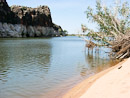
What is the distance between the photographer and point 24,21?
4700 inches

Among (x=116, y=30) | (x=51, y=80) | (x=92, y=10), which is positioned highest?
(x=92, y=10)

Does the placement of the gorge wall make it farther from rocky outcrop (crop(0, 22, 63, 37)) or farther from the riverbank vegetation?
the riverbank vegetation

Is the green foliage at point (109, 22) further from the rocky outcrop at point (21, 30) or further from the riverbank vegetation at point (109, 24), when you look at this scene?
the rocky outcrop at point (21, 30)

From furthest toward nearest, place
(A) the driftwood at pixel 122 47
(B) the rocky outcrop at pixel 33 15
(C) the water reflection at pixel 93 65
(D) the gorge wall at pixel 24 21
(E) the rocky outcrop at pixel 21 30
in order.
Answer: (B) the rocky outcrop at pixel 33 15 < (D) the gorge wall at pixel 24 21 < (E) the rocky outcrop at pixel 21 30 < (A) the driftwood at pixel 122 47 < (C) the water reflection at pixel 93 65

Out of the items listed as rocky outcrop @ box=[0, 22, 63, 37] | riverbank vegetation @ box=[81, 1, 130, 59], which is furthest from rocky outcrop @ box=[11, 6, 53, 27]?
riverbank vegetation @ box=[81, 1, 130, 59]

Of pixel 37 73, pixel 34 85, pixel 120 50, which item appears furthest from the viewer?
pixel 120 50

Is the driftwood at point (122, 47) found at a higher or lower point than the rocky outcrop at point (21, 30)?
lower

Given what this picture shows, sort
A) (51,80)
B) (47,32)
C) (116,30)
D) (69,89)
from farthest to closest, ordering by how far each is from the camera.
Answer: (47,32), (116,30), (51,80), (69,89)

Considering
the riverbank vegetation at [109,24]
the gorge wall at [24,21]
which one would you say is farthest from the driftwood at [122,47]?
the gorge wall at [24,21]

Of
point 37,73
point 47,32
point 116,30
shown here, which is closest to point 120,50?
point 116,30

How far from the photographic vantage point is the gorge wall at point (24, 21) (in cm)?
9740

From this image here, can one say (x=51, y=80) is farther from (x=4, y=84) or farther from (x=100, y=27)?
(x=100, y=27)

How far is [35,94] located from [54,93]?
2.77 ft

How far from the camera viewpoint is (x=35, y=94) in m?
8.70
